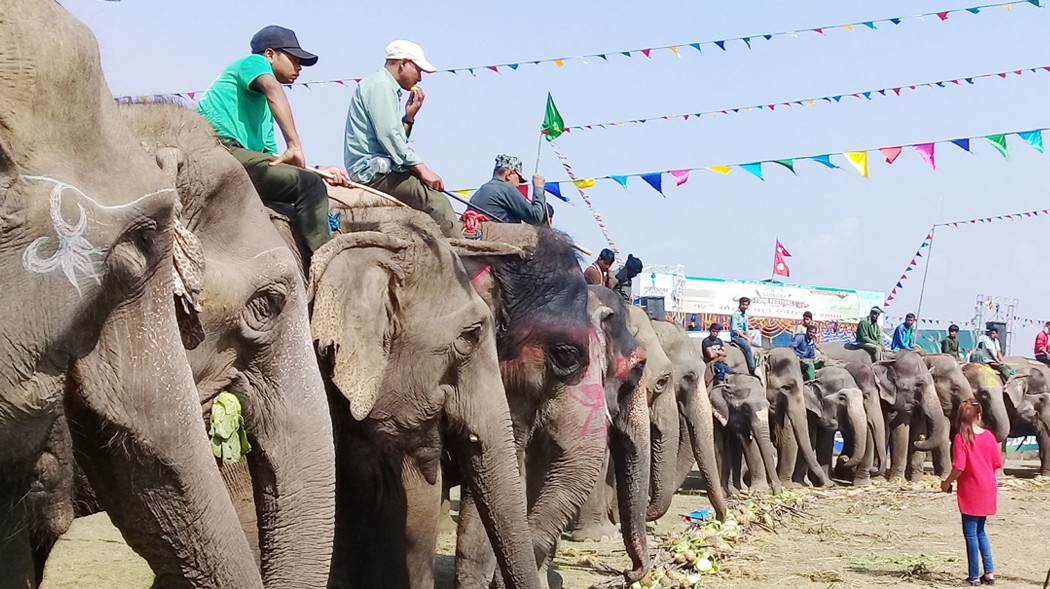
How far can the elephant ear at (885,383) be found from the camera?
72.7 feet

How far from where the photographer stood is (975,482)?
10.4 meters

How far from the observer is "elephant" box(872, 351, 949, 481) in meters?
21.8

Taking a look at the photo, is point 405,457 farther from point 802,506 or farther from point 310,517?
point 802,506

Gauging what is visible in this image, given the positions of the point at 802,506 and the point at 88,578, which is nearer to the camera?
the point at 88,578

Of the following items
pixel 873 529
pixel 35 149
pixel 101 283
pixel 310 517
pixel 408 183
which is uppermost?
pixel 408 183

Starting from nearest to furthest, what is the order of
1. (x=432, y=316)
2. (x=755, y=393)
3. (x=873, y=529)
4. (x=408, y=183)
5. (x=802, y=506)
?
(x=432, y=316) < (x=408, y=183) < (x=873, y=529) < (x=802, y=506) < (x=755, y=393)

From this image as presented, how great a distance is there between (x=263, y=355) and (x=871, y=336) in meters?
21.5

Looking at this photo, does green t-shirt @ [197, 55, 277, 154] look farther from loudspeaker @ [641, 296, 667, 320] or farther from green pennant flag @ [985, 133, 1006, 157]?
loudspeaker @ [641, 296, 667, 320]

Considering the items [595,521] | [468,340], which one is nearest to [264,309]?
[468,340]

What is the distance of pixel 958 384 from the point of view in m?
22.7

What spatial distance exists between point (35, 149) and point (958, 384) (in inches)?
876

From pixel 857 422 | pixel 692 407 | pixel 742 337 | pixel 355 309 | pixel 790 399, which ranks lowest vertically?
pixel 857 422

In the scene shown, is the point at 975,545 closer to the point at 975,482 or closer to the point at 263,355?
the point at 975,482

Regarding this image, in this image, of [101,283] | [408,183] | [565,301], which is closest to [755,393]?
[565,301]
